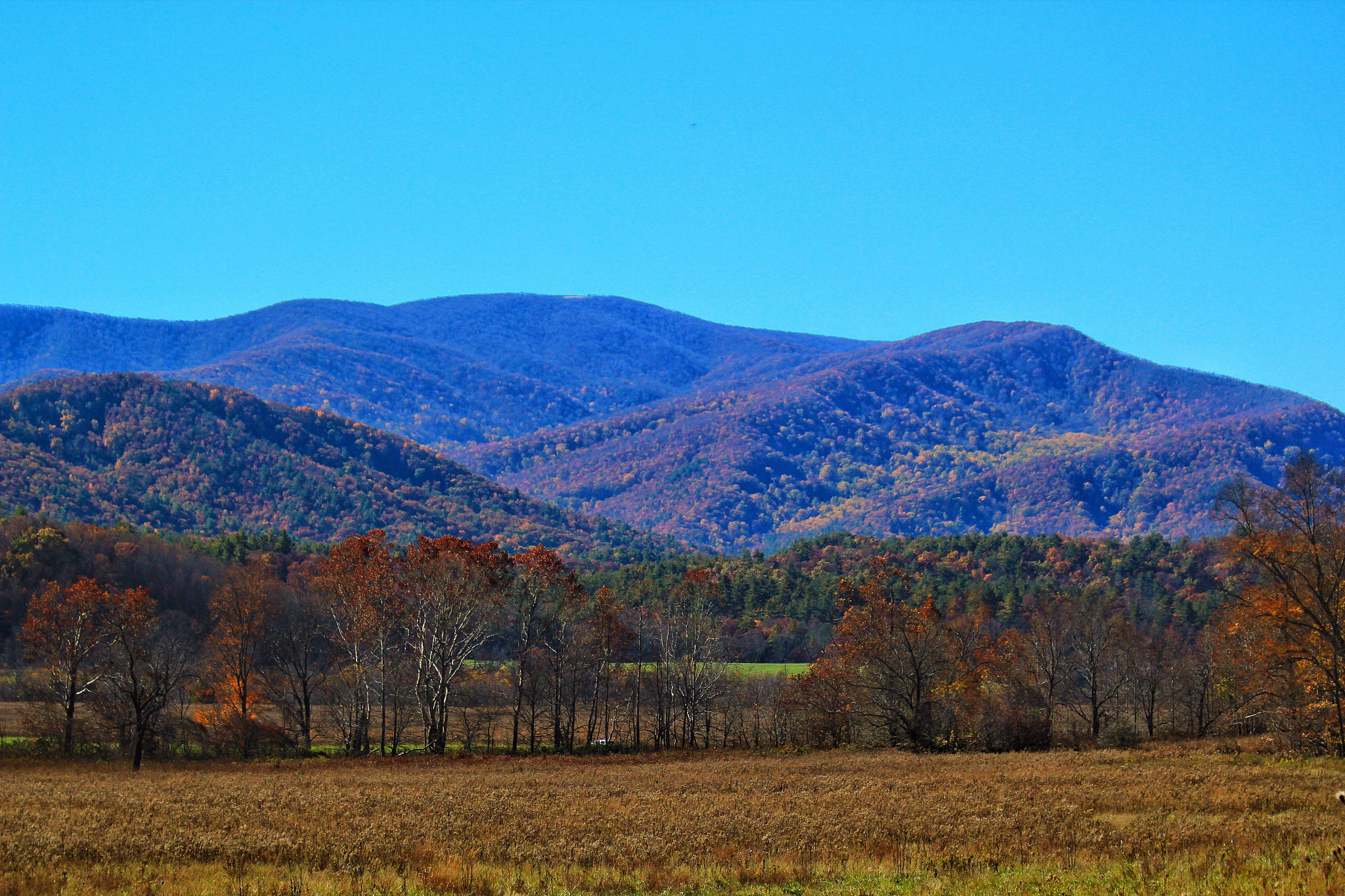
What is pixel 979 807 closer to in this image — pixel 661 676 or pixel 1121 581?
pixel 661 676

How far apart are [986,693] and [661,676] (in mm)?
20440

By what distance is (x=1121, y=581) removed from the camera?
138 metres

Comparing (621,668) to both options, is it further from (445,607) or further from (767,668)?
(767,668)

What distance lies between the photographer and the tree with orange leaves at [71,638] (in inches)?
2062

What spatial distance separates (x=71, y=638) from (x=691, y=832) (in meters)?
47.9

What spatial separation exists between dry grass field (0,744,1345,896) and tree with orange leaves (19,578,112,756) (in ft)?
56.7

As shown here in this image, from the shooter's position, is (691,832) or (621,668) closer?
(691,832)

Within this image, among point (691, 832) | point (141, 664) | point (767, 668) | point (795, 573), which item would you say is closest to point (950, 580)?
point (795, 573)

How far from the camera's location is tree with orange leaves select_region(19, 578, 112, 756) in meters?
52.4

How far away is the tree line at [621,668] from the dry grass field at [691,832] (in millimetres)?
7967

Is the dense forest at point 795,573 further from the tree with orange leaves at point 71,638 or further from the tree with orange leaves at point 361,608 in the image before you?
the tree with orange leaves at point 71,638

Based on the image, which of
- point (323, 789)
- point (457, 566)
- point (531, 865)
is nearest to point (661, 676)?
point (457, 566)

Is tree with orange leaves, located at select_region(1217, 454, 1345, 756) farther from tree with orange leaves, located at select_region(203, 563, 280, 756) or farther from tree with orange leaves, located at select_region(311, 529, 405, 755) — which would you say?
tree with orange leaves, located at select_region(203, 563, 280, 756)

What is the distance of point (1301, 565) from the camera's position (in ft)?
133
